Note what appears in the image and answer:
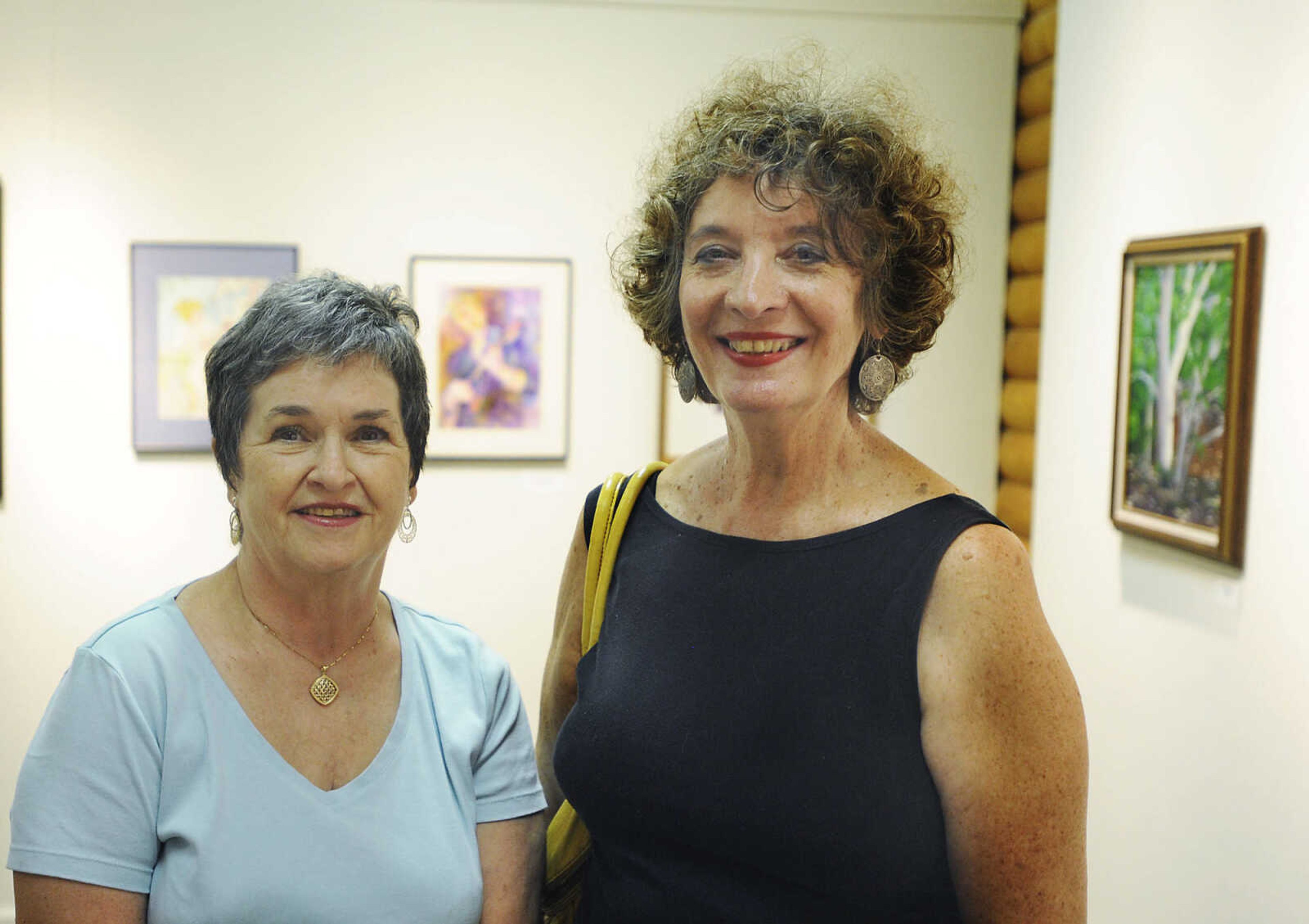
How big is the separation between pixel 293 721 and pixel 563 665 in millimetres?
408

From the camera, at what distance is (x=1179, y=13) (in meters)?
2.85

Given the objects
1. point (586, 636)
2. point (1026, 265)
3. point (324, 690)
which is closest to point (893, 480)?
point (586, 636)

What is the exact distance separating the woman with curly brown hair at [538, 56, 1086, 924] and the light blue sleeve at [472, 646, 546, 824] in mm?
63

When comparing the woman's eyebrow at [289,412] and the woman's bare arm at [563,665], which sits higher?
the woman's eyebrow at [289,412]

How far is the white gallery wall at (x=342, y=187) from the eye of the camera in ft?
12.3

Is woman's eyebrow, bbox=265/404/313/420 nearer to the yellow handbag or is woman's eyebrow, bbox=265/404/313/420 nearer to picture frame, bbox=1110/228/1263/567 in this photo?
the yellow handbag

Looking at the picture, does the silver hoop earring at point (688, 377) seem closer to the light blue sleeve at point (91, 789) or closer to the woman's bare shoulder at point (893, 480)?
the woman's bare shoulder at point (893, 480)

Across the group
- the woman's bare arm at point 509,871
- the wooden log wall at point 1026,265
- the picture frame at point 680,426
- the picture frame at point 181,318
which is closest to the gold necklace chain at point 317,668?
the woman's bare arm at point 509,871

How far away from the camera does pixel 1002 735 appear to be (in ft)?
4.48

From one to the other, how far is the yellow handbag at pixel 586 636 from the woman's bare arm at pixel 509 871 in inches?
1.7

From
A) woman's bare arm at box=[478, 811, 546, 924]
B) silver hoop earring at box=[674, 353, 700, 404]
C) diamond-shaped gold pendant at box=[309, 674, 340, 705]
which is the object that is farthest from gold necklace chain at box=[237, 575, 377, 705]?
Answer: silver hoop earring at box=[674, 353, 700, 404]

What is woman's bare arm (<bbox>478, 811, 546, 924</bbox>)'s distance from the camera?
5.38 ft

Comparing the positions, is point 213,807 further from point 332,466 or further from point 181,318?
point 181,318

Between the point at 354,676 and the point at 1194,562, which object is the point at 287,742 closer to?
the point at 354,676
